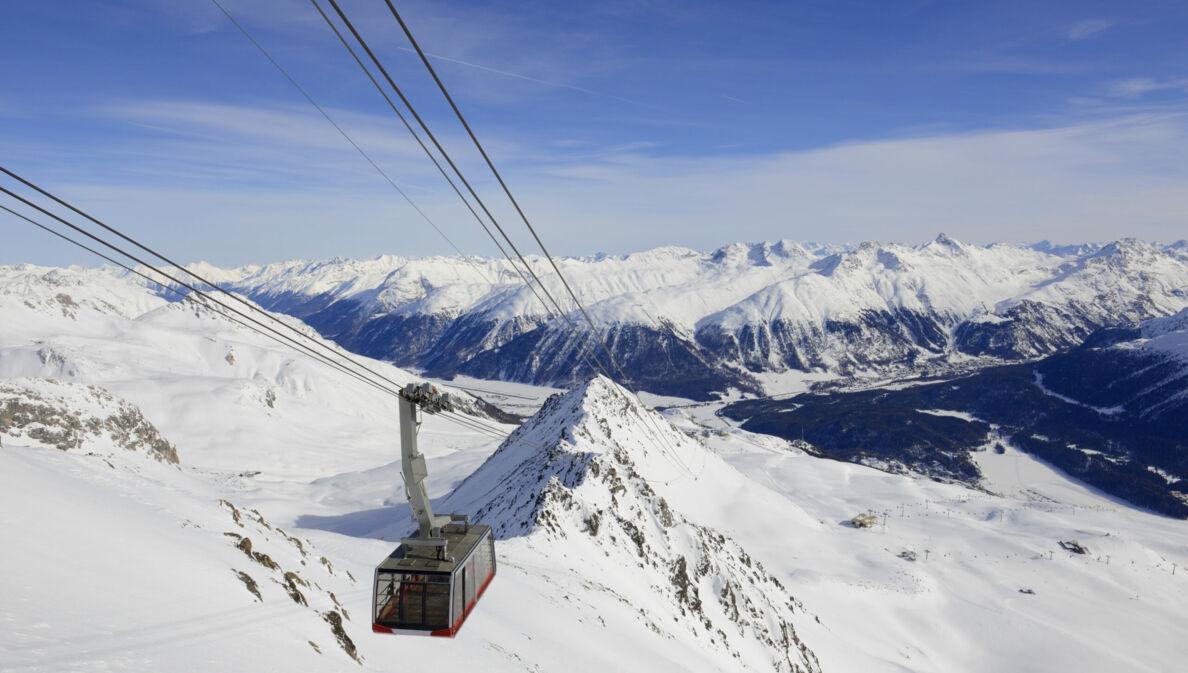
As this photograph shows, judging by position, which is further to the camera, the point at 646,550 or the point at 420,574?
the point at 646,550

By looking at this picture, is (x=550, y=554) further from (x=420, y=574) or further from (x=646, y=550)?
(x=420, y=574)

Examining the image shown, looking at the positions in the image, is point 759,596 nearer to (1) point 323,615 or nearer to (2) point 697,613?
(2) point 697,613

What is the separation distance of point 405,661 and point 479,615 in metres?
8.62

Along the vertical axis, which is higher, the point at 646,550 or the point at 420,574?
the point at 420,574

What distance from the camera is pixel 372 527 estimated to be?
93.1 metres

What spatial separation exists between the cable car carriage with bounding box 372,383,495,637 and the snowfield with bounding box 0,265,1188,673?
12.9ft

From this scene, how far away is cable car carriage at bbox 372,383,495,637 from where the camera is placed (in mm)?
18266

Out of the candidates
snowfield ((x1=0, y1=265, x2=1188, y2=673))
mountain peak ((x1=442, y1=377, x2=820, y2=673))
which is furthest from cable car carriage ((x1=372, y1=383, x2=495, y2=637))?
mountain peak ((x1=442, y1=377, x2=820, y2=673))

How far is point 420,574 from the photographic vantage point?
1897cm

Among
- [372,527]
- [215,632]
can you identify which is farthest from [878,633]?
[215,632]

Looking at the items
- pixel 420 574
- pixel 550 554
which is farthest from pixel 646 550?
pixel 420 574

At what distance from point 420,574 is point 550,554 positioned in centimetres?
3362

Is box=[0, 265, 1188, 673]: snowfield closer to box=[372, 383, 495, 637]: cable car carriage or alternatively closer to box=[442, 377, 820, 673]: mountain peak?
box=[442, 377, 820, 673]: mountain peak

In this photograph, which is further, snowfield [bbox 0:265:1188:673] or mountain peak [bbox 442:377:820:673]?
mountain peak [bbox 442:377:820:673]
